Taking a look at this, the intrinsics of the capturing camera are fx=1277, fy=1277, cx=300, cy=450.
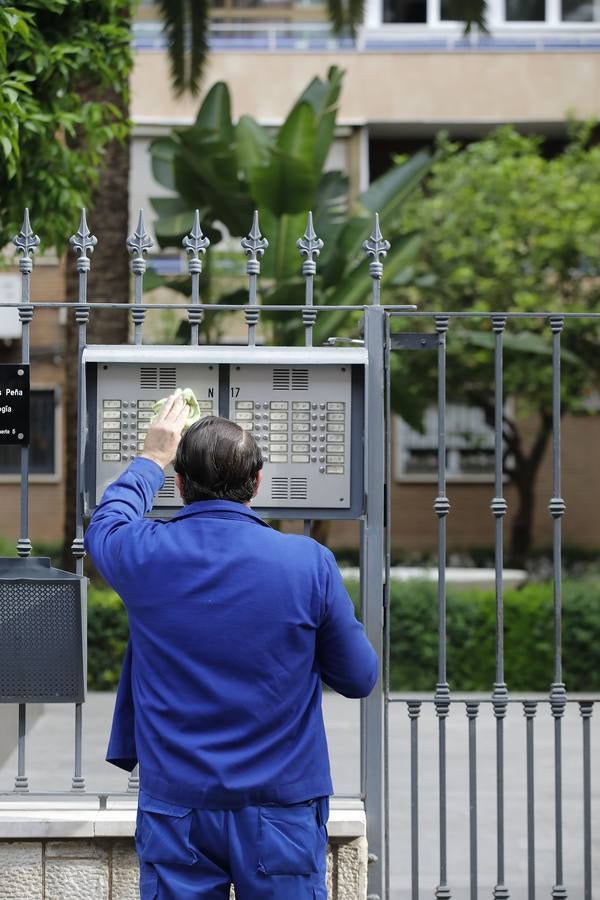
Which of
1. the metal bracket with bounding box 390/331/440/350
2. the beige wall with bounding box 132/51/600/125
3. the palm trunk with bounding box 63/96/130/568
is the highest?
the beige wall with bounding box 132/51/600/125

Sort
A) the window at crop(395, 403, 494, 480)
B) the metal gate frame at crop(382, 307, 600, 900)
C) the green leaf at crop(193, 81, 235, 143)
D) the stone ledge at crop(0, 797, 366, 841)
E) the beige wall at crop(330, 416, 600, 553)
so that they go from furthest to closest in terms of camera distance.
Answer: the window at crop(395, 403, 494, 480)
the beige wall at crop(330, 416, 600, 553)
the green leaf at crop(193, 81, 235, 143)
the metal gate frame at crop(382, 307, 600, 900)
the stone ledge at crop(0, 797, 366, 841)

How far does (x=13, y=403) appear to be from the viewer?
4309 millimetres

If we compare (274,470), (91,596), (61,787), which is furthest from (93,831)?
(91,596)

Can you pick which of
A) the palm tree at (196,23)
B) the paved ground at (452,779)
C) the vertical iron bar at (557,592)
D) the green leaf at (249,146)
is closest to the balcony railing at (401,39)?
the palm tree at (196,23)

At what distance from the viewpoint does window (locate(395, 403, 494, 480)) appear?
80.5 ft

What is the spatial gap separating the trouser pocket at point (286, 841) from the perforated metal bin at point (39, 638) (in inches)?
53.5

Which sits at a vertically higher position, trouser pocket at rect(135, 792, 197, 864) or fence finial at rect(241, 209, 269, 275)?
fence finial at rect(241, 209, 269, 275)

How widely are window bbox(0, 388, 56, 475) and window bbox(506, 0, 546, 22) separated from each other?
1134cm

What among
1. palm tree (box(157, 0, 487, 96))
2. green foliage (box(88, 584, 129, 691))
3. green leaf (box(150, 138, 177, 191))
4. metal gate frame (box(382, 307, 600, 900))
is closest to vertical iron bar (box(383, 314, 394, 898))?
metal gate frame (box(382, 307, 600, 900))

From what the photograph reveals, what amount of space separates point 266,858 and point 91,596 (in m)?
8.34

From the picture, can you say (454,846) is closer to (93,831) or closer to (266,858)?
(93,831)

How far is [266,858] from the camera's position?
2.93m

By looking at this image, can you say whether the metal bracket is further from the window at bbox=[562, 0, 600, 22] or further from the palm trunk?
the window at bbox=[562, 0, 600, 22]

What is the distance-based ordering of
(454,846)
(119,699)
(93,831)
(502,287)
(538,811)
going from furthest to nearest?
1. (502,287)
2. (538,811)
3. (454,846)
4. (93,831)
5. (119,699)
